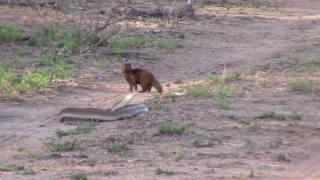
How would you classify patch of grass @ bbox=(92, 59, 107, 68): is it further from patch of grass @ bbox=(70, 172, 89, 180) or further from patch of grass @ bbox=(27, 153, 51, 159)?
patch of grass @ bbox=(70, 172, 89, 180)

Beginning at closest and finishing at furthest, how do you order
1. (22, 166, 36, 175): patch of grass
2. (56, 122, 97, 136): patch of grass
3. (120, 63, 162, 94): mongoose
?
(22, 166, 36, 175): patch of grass, (56, 122, 97, 136): patch of grass, (120, 63, 162, 94): mongoose

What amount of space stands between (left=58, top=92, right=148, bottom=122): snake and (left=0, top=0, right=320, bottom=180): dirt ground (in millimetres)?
111

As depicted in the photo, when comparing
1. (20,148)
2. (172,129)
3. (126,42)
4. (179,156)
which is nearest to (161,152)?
(179,156)

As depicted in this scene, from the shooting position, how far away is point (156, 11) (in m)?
16.7

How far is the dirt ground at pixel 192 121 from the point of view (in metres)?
5.41

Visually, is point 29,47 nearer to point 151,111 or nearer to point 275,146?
point 151,111

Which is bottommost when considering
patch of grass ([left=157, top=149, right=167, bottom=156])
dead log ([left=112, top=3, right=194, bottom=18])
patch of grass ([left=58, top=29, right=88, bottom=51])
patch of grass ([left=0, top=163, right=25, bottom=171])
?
patch of grass ([left=157, top=149, right=167, bottom=156])

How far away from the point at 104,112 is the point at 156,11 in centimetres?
970

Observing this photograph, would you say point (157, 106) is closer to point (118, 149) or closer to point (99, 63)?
point (118, 149)

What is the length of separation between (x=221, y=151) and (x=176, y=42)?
7.89 meters

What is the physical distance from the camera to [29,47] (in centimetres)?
1207

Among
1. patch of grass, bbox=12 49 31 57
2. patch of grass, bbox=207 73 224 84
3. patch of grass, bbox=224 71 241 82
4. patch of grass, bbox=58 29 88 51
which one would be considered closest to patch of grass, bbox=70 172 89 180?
patch of grass, bbox=207 73 224 84

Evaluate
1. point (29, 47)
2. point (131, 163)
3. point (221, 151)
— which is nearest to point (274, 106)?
point (221, 151)

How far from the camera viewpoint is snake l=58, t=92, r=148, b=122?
7.19 m
